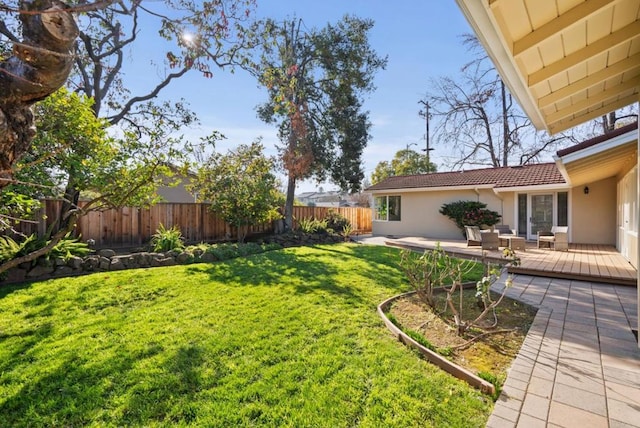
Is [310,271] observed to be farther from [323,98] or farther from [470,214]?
[323,98]

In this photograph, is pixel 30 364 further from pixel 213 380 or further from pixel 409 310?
pixel 409 310

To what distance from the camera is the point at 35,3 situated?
179 cm

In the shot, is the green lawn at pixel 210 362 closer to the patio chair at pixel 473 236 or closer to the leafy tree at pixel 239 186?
the leafy tree at pixel 239 186

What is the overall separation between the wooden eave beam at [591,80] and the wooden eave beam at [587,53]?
1.86 feet

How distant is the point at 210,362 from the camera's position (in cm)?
310

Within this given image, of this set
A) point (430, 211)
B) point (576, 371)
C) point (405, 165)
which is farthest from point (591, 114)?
point (405, 165)

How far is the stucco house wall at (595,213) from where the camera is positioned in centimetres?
1120

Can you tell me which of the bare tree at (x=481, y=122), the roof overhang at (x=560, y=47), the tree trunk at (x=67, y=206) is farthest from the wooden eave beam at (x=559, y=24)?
the bare tree at (x=481, y=122)

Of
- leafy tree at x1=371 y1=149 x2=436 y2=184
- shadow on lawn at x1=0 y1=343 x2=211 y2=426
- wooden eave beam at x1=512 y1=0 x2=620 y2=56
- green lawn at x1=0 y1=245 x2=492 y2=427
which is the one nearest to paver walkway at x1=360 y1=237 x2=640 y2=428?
green lawn at x1=0 y1=245 x2=492 y2=427

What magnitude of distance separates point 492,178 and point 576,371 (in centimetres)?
1271

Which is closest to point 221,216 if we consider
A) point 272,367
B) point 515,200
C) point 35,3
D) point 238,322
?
point 238,322

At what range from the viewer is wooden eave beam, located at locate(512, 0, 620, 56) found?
2236 millimetres

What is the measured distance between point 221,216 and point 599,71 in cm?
1060

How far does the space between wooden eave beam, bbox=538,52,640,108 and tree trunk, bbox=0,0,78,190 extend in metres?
4.50
